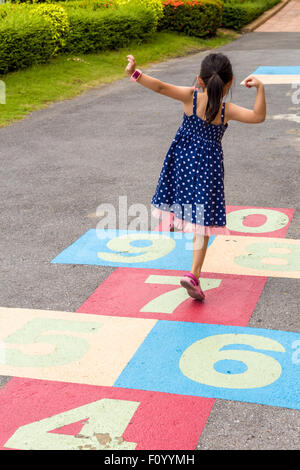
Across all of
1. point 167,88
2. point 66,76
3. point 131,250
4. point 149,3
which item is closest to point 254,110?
point 167,88

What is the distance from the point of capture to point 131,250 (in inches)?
222

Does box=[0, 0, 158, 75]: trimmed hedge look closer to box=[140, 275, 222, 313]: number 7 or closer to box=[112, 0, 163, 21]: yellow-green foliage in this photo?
box=[112, 0, 163, 21]: yellow-green foliage

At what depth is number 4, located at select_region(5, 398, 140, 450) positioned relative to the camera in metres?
3.15

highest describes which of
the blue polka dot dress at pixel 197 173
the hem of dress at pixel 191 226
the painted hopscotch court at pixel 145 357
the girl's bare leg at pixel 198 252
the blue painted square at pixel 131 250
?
the blue polka dot dress at pixel 197 173

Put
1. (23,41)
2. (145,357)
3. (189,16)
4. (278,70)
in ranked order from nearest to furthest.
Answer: (145,357) → (23,41) → (278,70) → (189,16)

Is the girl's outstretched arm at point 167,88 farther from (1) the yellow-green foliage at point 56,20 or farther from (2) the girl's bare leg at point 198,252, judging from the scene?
(1) the yellow-green foliage at point 56,20

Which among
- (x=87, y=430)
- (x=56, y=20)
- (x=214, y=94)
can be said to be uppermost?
(x=214, y=94)

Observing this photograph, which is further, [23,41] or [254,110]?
[23,41]

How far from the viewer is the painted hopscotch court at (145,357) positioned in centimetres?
329

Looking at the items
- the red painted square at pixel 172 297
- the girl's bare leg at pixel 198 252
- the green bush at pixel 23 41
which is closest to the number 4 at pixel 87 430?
the red painted square at pixel 172 297

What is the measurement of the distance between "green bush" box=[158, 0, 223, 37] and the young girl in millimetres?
18857

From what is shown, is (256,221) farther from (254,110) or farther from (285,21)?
(285,21)

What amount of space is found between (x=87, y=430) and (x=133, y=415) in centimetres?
25

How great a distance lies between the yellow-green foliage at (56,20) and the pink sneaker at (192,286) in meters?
12.1
